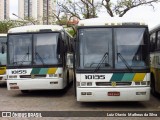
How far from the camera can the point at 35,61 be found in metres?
16.1

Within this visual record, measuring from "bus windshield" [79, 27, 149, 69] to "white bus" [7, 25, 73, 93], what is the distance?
3.39 m

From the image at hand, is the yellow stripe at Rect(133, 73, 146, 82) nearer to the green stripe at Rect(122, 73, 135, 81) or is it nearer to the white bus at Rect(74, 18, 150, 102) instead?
the white bus at Rect(74, 18, 150, 102)

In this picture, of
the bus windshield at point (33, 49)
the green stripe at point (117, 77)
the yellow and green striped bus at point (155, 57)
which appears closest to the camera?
the green stripe at point (117, 77)

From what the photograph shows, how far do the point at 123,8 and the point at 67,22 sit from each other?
575 cm

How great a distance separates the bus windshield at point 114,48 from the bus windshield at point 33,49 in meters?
3.42

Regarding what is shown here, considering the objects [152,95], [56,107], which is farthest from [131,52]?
[152,95]

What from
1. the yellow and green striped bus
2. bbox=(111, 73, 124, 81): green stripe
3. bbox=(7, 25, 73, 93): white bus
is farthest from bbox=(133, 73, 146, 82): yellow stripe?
bbox=(7, 25, 73, 93): white bus

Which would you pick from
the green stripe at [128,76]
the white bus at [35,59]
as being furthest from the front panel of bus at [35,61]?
the green stripe at [128,76]

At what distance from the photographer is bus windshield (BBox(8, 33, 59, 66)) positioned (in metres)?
16.0

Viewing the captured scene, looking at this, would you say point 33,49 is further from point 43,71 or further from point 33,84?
point 33,84

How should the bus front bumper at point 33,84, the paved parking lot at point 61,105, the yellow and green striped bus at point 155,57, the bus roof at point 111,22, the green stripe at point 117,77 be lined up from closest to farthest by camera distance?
the green stripe at point 117,77 < the paved parking lot at point 61,105 < the bus roof at point 111,22 < the yellow and green striped bus at point 155,57 < the bus front bumper at point 33,84

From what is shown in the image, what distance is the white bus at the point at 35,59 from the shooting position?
1582 centimetres

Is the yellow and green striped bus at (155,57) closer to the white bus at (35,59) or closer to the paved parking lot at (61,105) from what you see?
the paved parking lot at (61,105)

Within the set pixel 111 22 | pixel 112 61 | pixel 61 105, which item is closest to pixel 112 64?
pixel 112 61
